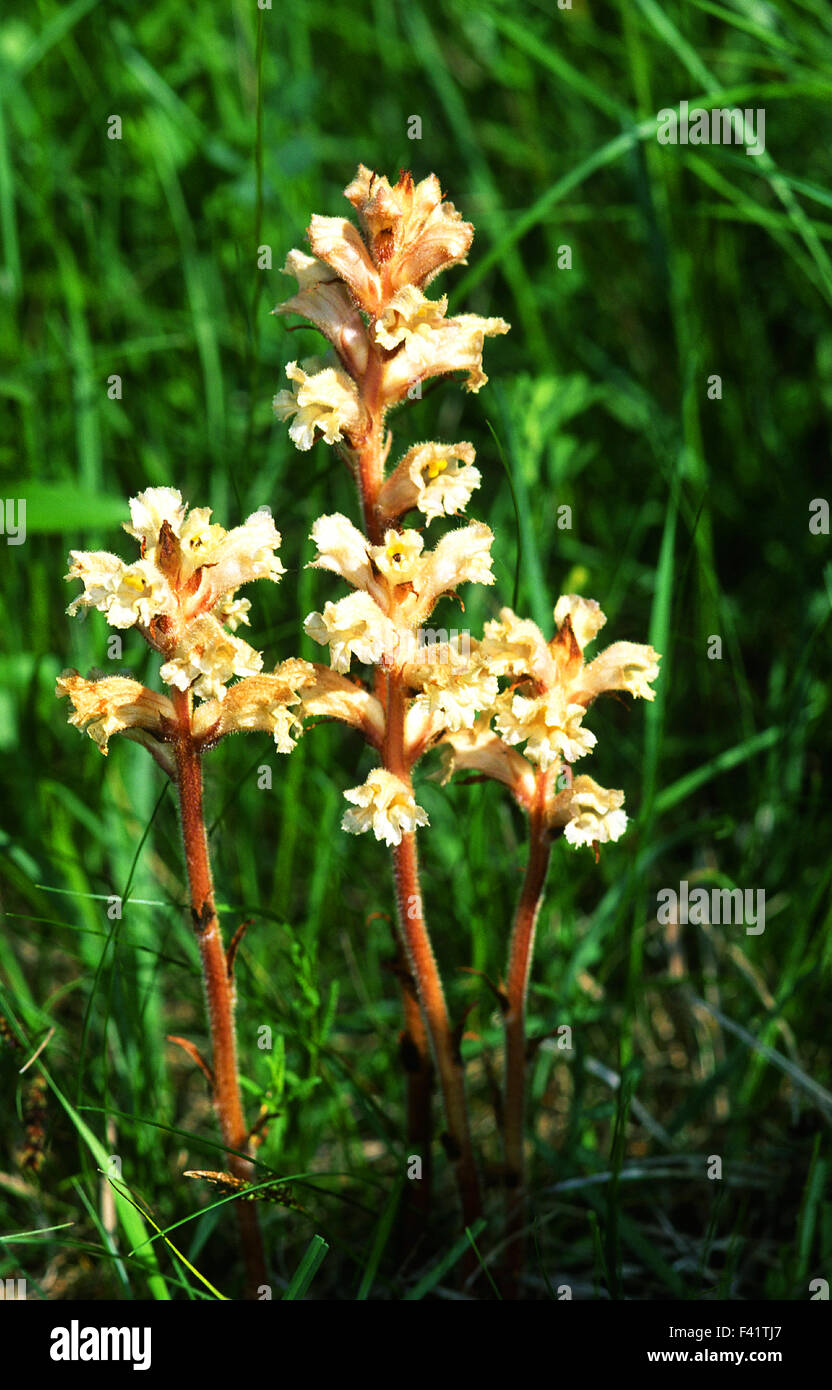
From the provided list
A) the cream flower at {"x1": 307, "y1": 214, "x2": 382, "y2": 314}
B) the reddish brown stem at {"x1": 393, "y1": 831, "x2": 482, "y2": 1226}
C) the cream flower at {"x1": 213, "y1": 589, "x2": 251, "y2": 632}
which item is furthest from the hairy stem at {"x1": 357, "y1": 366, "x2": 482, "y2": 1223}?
the cream flower at {"x1": 213, "y1": 589, "x2": 251, "y2": 632}

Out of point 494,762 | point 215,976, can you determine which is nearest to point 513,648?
point 494,762

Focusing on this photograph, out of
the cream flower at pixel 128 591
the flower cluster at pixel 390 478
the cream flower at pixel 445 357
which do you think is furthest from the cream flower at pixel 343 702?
the cream flower at pixel 445 357

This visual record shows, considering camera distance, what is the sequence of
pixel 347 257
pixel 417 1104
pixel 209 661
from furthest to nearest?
pixel 417 1104 < pixel 347 257 < pixel 209 661

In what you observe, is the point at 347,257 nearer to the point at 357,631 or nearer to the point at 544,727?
Answer: the point at 357,631

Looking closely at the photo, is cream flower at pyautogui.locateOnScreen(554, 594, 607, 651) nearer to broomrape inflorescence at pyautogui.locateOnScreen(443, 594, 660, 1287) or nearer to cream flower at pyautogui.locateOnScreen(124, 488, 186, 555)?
broomrape inflorescence at pyautogui.locateOnScreen(443, 594, 660, 1287)

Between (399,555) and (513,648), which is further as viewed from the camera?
(513,648)

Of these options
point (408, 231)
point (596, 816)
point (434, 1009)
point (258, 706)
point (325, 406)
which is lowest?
point (434, 1009)

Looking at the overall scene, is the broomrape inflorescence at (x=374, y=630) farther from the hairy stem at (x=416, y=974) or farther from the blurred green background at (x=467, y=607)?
the blurred green background at (x=467, y=607)
